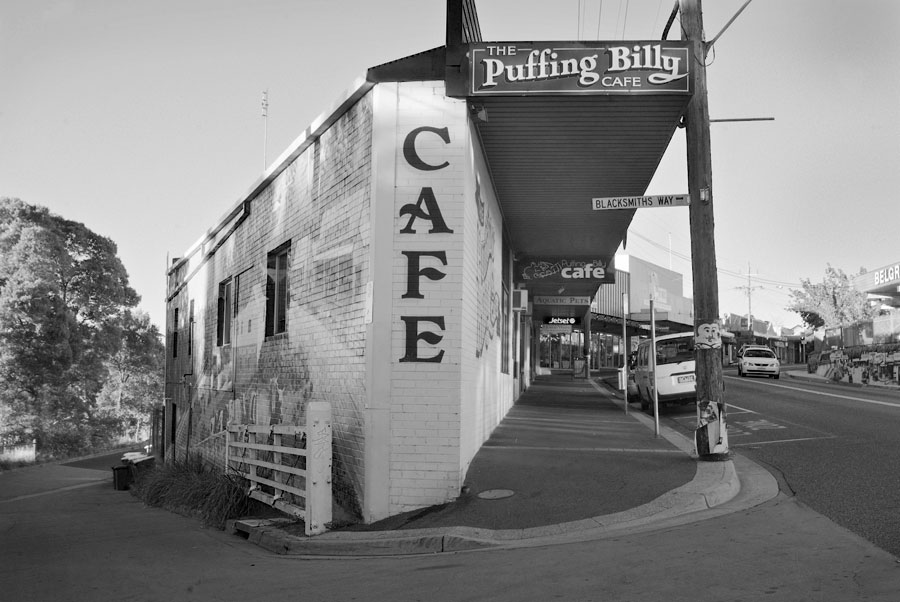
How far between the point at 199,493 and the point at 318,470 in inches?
176

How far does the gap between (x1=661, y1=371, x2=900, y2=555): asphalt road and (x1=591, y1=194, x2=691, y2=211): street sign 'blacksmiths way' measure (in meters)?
3.44

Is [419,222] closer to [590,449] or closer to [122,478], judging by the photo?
[590,449]

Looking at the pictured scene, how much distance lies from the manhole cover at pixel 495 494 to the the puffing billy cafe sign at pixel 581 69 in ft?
14.1

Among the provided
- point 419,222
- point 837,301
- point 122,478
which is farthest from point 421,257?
point 837,301

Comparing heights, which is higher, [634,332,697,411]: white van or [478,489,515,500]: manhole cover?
[634,332,697,411]: white van

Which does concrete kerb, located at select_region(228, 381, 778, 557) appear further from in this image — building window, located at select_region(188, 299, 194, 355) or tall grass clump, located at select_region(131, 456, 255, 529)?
building window, located at select_region(188, 299, 194, 355)

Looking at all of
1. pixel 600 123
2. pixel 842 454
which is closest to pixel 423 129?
pixel 600 123

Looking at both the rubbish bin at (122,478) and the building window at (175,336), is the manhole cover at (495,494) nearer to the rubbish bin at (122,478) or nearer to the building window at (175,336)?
the rubbish bin at (122,478)

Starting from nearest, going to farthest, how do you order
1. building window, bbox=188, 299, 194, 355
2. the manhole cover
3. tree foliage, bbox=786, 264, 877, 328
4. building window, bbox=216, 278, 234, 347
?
the manhole cover
building window, bbox=216, 278, 234, 347
building window, bbox=188, 299, 194, 355
tree foliage, bbox=786, 264, 877, 328

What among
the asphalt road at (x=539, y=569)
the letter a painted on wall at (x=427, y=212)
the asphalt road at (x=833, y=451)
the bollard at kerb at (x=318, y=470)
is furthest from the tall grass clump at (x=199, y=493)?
the asphalt road at (x=833, y=451)

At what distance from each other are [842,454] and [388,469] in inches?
237

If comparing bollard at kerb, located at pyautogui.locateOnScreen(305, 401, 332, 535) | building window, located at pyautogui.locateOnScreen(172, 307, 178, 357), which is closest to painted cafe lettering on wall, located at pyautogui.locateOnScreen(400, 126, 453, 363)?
bollard at kerb, located at pyautogui.locateOnScreen(305, 401, 332, 535)

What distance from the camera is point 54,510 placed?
1476 centimetres

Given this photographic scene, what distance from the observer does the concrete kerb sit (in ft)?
21.4
